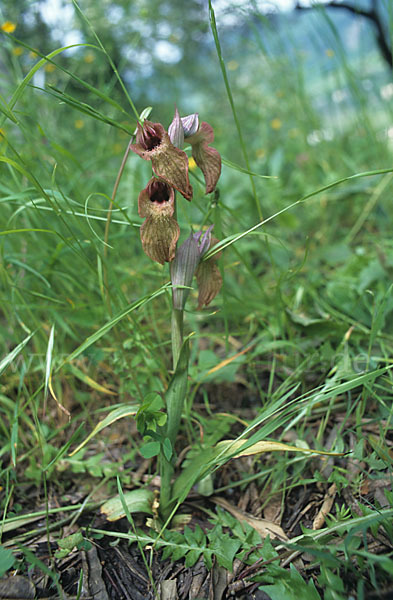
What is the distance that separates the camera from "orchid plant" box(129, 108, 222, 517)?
0.69m

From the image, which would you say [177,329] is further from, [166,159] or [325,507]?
[325,507]

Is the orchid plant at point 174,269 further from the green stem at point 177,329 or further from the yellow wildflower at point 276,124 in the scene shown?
the yellow wildflower at point 276,124

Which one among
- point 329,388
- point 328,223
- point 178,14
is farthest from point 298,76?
point 178,14

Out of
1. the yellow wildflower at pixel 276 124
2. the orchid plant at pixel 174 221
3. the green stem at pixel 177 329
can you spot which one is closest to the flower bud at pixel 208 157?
the orchid plant at pixel 174 221

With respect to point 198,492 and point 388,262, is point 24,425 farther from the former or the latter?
point 388,262

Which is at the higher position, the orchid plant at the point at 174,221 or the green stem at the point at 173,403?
the orchid plant at the point at 174,221

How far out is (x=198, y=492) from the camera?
0.90m

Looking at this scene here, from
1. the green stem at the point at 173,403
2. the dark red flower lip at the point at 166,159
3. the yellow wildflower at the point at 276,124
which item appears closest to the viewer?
the dark red flower lip at the point at 166,159

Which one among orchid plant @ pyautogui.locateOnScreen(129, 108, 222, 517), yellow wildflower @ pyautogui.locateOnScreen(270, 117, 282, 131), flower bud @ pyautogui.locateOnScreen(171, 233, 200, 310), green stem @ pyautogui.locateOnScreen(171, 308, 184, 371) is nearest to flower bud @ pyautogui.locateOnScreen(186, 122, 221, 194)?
orchid plant @ pyautogui.locateOnScreen(129, 108, 222, 517)

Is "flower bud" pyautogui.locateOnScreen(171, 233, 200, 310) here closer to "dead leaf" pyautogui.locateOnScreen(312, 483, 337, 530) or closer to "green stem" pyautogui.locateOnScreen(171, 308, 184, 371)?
"green stem" pyautogui.locateOnScreen(171, 308, 184, 371)

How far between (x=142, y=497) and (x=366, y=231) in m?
1.51

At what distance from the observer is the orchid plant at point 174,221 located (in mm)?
694

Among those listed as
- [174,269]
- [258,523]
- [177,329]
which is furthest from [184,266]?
[258,523]

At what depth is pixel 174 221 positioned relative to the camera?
72 centimetres
